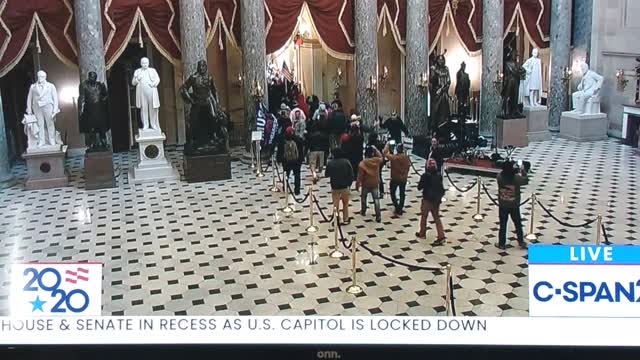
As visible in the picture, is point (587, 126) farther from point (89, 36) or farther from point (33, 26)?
point (33, 26)

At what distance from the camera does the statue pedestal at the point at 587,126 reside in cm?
1803

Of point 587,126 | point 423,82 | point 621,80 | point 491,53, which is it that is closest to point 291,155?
point 423,82

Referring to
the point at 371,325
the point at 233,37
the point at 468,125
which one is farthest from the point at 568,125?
the point at 371,325

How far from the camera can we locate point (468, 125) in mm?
16922

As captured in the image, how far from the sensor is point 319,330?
359 centimetres

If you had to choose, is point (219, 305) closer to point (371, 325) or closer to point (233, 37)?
point (371, 325)

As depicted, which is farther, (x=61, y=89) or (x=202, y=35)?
(x=61, y=89)

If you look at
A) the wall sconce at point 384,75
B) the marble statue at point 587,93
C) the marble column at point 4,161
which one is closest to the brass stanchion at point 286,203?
the marble column at point 4,161

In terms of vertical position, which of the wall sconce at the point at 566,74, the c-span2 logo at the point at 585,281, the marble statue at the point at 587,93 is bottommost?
the c-span2 logo at the point at 585,281

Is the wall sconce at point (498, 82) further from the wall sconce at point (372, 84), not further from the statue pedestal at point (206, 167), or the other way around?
the statue pedestal at point (206, 167)

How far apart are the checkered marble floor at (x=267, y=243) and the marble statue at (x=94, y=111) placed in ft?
3.17

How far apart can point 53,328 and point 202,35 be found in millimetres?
12934

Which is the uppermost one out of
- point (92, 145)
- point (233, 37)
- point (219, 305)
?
point (233, 37)

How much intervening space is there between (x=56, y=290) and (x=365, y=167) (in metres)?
7.84
